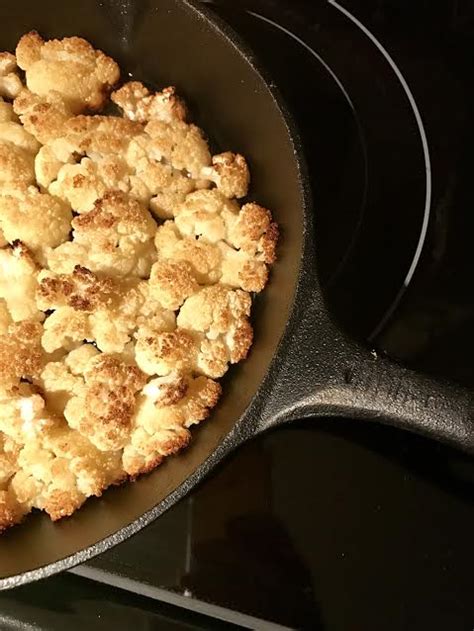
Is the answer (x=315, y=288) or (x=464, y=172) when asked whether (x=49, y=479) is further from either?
(x=464, y=172)

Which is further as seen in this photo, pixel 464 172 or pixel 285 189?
pixel 464 172

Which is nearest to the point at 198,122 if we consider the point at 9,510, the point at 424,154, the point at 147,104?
the point at 147,104

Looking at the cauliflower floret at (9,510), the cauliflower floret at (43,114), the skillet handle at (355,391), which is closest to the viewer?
the skillet handle at (355,391)

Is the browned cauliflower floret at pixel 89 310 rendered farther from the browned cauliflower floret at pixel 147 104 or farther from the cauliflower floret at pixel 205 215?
the browned cauliflower floret at pixel 147 104

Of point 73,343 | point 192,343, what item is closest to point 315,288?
point 192,343

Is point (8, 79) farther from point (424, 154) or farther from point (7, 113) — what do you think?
point (424, 154)

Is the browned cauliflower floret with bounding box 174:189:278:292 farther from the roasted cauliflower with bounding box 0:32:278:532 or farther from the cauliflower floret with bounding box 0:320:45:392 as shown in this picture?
the cauliflower floret with bounding box 0:320:45:392

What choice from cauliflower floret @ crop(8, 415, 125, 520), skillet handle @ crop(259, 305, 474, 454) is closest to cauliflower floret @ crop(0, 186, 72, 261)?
cauliflower floret @ crop(8, 415, 125, 520)

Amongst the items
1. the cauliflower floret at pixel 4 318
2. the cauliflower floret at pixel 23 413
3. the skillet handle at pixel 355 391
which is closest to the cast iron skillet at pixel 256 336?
the skillet handle at pixel 355 391
